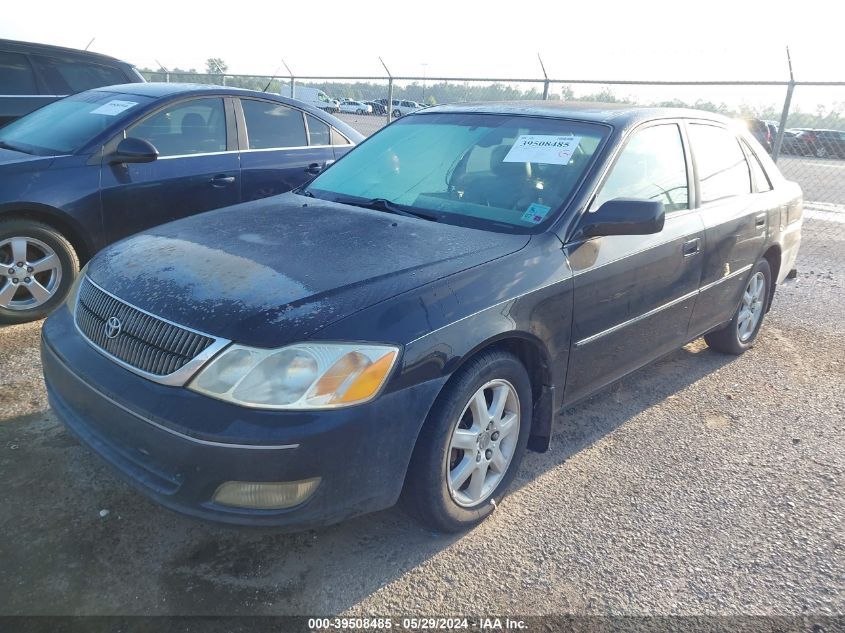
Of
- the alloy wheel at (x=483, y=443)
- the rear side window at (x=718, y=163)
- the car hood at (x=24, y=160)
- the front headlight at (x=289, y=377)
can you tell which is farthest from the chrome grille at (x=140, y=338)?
the rear side window at (x=718, y=163)

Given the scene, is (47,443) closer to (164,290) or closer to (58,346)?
(58,346)

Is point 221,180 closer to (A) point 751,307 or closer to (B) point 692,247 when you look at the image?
(B) point 692,247

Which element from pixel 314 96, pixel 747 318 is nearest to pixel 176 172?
pixel 747 318

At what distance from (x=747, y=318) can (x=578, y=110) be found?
2240 mm

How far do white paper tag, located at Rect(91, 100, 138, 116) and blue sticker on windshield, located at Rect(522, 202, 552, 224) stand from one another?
11.5 ft

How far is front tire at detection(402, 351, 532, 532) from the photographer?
2432 millimetres

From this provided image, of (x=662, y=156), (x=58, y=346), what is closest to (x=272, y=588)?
(x=58, y=346)

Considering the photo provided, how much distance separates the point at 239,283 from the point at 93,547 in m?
1.15

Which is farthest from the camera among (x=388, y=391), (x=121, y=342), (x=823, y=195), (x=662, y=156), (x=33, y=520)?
(x=823, y=195)

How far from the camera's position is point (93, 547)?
2.51 m

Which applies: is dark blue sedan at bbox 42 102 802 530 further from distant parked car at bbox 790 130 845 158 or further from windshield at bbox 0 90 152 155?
distant parked car at bbox 790 130 845 158

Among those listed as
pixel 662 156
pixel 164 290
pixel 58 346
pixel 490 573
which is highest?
pixel 662 156

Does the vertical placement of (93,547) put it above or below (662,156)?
below

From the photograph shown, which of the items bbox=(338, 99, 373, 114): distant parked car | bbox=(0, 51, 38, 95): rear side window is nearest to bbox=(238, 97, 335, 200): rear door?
bbox=(0, 51, 38, 95): rear side window
